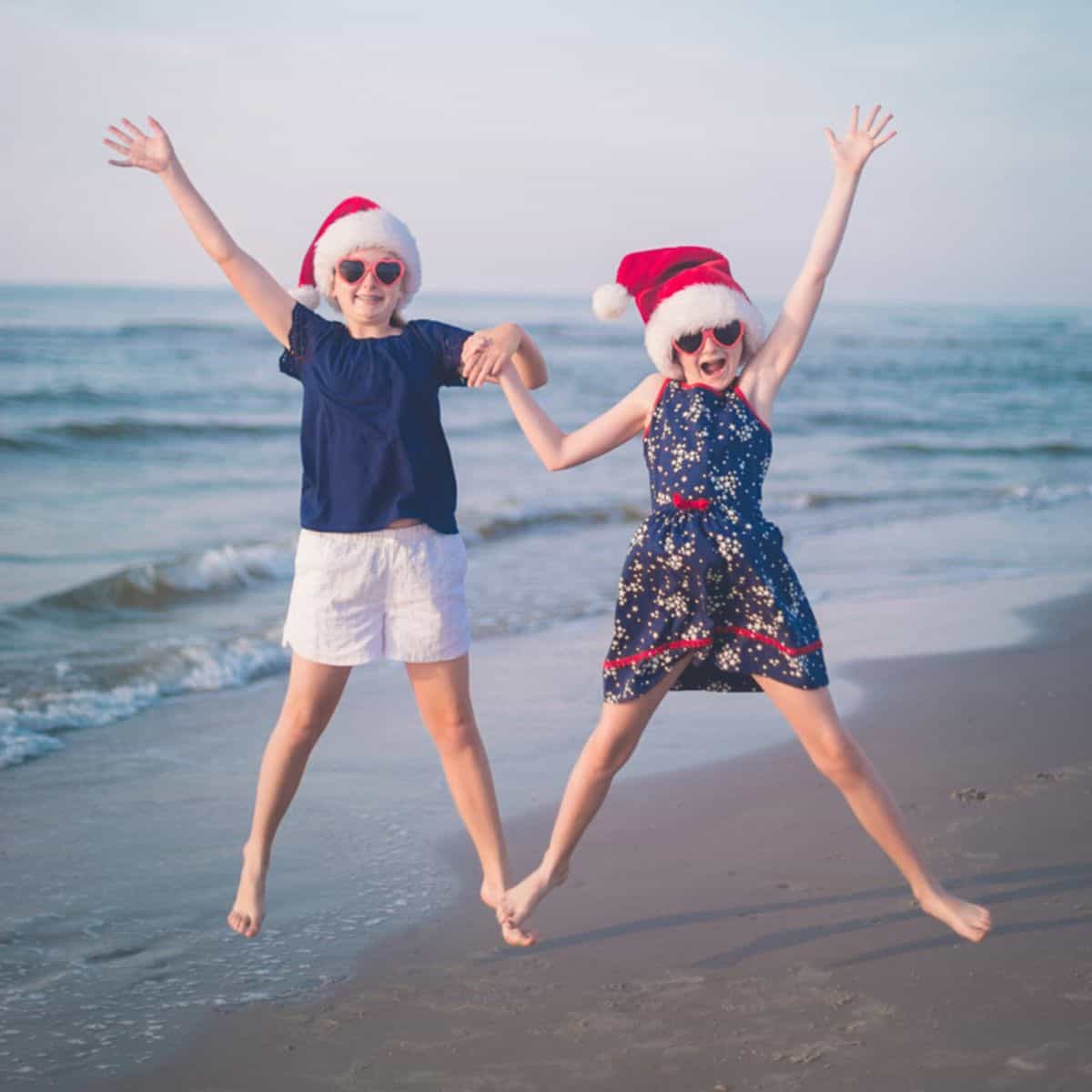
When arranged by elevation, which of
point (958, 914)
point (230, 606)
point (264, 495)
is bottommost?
point (264, 495)

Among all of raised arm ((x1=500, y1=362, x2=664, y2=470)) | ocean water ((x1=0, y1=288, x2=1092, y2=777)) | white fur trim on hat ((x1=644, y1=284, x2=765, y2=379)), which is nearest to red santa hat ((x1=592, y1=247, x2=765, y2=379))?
white fur trim on hat ((x1=644, y1=284, x2=765, y2=379))

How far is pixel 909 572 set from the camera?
979 cm

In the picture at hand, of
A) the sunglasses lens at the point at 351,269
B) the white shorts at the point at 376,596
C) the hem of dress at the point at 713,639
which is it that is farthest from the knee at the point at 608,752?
the sunglasses lens at the point at 351,269

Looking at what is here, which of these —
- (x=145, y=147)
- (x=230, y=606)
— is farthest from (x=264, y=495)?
(x=145, y=147)

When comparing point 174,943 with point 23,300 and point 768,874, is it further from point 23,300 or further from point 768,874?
point 23,300

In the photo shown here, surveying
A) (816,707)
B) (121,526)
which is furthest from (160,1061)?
(121,526)

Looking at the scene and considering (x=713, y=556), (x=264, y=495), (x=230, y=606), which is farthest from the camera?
(x=264, y=495)

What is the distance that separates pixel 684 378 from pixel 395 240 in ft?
2.85

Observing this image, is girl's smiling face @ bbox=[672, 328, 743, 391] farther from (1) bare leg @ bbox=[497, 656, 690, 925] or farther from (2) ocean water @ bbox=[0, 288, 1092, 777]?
(2) ocean water @ bbox=[0, 288, 1092, 777]

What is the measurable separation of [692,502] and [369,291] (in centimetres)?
104

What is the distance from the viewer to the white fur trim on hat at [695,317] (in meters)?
3.65

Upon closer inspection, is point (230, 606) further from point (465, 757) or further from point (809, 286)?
point (809, 286)

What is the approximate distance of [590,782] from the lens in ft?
12.2

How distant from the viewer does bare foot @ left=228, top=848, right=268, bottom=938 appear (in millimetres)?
3834
